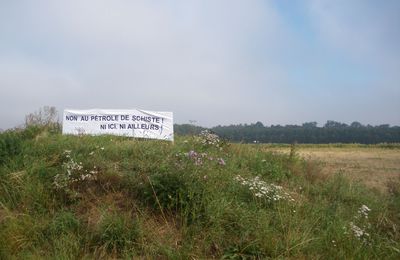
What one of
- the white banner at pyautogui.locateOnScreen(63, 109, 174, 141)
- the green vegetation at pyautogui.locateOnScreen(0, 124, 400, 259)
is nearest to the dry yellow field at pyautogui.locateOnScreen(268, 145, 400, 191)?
the white banner at pyautogui.locateOnScreen(63, 109, 174, 141)

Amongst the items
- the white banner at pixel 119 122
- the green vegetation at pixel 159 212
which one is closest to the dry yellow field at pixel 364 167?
the white banner at pixel 119 122

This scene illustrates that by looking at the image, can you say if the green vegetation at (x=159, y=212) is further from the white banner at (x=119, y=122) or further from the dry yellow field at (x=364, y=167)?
the dry yellow field at (x=364, y=167)

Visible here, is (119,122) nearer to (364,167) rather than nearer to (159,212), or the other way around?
(159,212)

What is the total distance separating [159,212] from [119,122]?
5713mm

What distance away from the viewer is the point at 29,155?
279 inches

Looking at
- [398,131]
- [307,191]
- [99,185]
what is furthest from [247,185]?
[398,131]

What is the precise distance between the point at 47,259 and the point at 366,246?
384 cm

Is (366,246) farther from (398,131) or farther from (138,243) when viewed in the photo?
(398,131)

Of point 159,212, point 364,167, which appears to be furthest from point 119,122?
point 364,167

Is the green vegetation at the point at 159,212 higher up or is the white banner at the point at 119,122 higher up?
the white banner at the point at 119,122

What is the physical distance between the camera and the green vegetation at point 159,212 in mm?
4777

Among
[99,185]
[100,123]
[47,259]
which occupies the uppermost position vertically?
[100,123]

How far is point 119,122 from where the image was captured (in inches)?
427

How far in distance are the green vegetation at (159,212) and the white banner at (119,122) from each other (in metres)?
2.93
